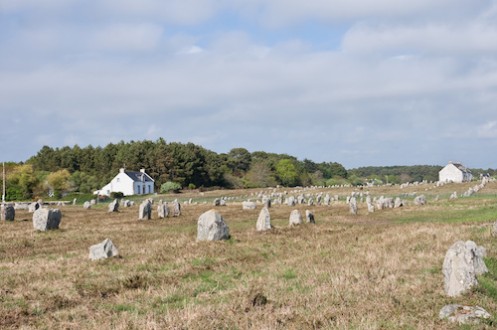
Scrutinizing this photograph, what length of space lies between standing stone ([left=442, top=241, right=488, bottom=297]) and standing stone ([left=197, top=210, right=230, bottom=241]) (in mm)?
11457

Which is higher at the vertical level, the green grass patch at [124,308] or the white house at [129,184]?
the white house at [129,184]

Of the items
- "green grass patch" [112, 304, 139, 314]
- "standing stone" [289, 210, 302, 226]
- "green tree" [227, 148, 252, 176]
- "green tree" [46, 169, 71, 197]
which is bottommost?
"green grass patch" [112, 304, 139, 314]

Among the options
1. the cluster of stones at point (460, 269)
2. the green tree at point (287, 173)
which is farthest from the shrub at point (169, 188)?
the cluster of stones at point (460, 269)

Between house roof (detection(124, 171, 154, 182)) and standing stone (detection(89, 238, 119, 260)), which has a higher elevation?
house roof (detection(124, 171, 154, 182))

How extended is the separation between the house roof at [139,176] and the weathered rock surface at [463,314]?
9672 centimetres

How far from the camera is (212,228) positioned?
70.0 ft

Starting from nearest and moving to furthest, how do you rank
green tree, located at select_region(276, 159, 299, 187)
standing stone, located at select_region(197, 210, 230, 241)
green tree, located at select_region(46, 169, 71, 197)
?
standing stone, located at select_region(197, 210, 230, 241)
green tree, located at select_region(46, 169, 71, 197)
green tree, located at select_region(276, 159, 299, 187)

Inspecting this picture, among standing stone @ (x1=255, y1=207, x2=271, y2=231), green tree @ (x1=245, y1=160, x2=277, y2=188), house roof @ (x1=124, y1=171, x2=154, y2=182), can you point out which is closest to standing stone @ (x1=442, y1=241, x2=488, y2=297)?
standing stone @ (x1=255, y1=207, x2=271, y2=231)

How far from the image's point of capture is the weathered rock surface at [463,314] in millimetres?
8859

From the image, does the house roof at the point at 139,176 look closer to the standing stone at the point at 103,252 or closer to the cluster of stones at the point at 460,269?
the standing stone at the point at 103,252

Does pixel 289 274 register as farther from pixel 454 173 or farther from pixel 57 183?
pixel 454 173

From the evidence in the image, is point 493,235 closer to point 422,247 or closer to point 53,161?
point 422,247

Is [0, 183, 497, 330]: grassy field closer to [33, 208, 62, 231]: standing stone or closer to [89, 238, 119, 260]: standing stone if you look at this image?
[89, 238, 119, 260]: standing stone

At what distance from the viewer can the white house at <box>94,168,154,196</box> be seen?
4011 inches
